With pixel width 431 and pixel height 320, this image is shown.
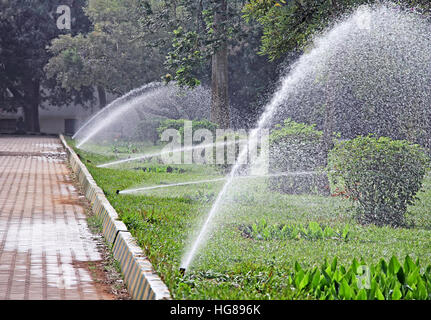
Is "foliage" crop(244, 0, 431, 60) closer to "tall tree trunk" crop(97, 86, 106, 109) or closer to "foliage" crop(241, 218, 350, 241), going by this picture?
"foliage" crop(241, 218, 350, 241)

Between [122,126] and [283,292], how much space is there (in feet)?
104

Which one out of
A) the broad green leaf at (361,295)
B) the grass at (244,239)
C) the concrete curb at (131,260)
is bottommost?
the grass at (244,239)

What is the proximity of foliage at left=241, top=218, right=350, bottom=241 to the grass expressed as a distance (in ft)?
0.34

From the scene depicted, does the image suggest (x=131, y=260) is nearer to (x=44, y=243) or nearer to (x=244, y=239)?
(x=44, y=243)

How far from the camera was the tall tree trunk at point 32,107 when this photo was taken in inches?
1553

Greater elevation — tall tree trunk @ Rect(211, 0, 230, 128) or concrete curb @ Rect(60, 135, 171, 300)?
tall tree trunk @ Rect(211, 0, 230, 128)

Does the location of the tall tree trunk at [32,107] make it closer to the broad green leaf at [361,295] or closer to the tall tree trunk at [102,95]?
the tall tree trunk at [102,95]

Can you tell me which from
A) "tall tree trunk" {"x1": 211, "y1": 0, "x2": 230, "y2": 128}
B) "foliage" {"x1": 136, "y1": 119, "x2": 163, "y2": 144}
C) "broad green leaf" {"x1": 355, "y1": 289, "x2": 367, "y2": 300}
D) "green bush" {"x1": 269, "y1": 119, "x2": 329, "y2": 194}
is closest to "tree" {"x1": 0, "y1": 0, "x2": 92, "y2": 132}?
"foliage" {"x1": 136, "y1": 119, "x2": 163, "y2": 144}

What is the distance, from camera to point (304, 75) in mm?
19047

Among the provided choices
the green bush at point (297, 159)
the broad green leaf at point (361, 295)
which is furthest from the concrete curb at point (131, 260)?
the green bush at point (297, 159)

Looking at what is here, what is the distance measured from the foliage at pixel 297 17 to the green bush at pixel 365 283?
827 centimetres

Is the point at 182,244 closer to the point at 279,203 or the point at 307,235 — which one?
the point at 307,235

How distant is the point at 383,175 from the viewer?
916 cm

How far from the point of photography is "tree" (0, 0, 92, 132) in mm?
36500
